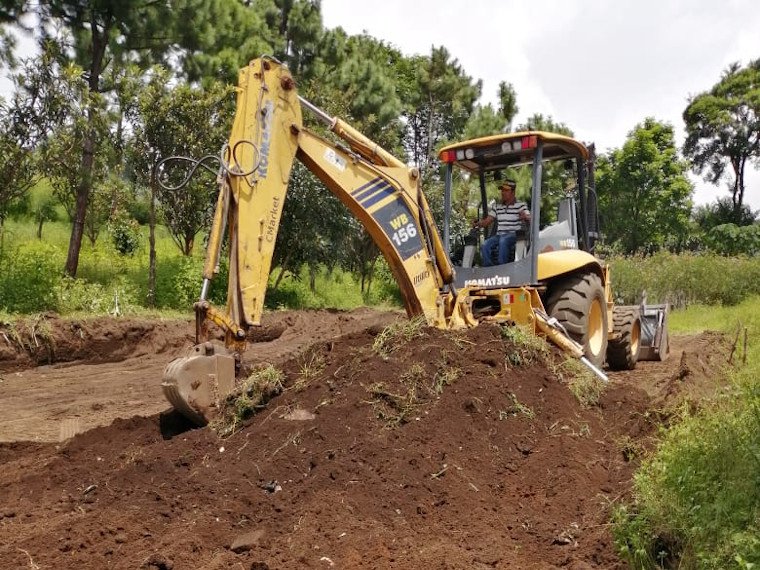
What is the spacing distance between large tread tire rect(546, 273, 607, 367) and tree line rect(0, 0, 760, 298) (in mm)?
8544

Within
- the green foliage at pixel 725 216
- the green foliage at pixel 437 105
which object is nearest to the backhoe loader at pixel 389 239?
the green foliage at pixel 437 105

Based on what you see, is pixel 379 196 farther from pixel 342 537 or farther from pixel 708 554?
pixel 708 554

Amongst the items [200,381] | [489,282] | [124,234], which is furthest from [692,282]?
[200,381]

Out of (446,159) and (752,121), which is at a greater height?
(752,121)

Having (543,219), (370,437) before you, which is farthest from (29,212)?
(370,437)

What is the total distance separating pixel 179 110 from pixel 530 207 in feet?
32.6

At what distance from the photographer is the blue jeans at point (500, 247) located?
760 centimetres

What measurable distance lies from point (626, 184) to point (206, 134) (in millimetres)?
21296

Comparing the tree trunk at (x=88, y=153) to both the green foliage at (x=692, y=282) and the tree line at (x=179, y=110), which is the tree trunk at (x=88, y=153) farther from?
the green foliage at (x=692, y=282)

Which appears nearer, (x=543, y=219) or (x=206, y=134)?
(x=543, y=219)

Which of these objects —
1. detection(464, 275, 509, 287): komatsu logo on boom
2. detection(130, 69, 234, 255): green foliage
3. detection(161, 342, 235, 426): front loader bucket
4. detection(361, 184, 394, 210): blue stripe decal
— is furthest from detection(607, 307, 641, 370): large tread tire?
detection(130, 69, 234, 255): green foliage

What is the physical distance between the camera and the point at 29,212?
86.7ft

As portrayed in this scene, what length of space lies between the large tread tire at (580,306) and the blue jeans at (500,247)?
1.82 feet

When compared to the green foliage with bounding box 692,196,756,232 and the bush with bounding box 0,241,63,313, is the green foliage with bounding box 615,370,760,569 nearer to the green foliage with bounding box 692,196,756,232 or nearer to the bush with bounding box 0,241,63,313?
the bush with bounding box 0,241,63,313
